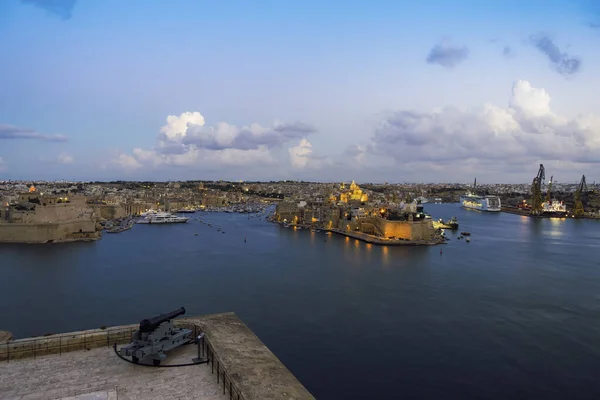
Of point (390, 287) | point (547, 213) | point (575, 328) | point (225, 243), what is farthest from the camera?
point (547, 213)

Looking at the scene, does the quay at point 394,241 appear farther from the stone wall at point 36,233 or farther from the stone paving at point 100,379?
the stone paving at point 100,379

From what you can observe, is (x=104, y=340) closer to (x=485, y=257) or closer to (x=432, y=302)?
(x=432, y=302)

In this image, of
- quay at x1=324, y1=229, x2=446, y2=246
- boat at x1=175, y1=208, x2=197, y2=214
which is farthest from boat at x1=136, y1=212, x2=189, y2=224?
quay at x1=324, y1=229, x2=446, y2=246

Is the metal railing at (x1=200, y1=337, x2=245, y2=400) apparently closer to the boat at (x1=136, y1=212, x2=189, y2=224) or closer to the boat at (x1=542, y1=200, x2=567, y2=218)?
the boat at (x1=136, y1=212, x2=189, y2=224)

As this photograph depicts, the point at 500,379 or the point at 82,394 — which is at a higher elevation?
the point at 82,394

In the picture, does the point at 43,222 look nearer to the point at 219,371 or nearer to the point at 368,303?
the point at 368,303

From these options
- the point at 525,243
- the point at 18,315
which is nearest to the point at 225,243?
the point at 18,315

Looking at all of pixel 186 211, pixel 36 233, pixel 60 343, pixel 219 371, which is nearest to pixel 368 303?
pixel 219 371
